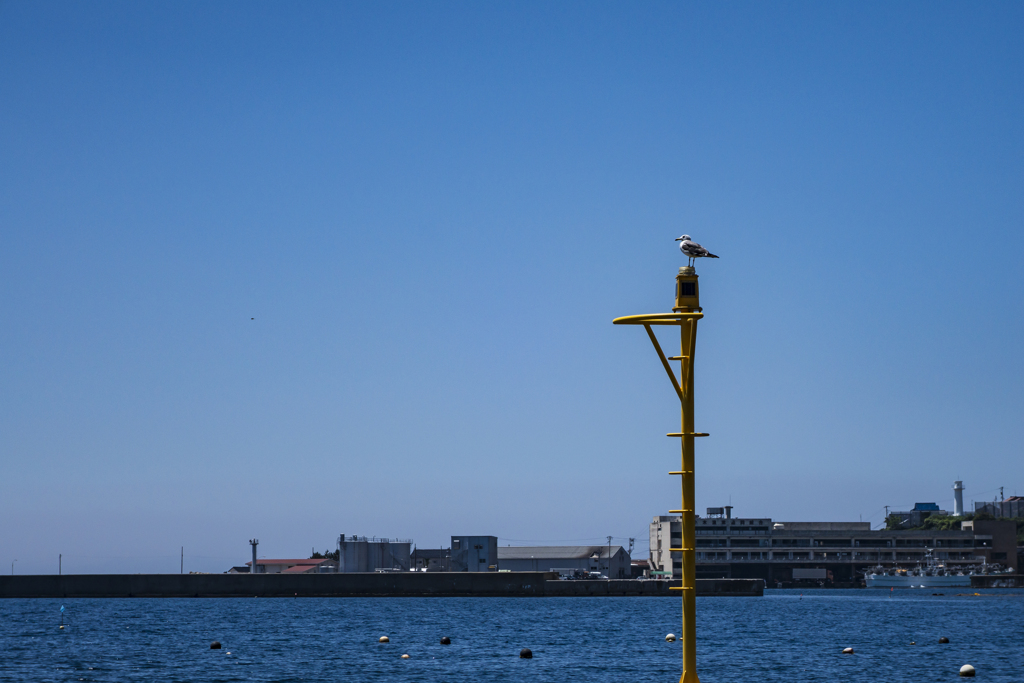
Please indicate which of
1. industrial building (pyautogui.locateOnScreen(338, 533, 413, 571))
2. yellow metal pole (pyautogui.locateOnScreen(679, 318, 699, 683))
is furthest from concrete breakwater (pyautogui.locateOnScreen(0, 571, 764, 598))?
yellow metal pole (pyautogui.locateOnScreen(679, 318, 699, 683))

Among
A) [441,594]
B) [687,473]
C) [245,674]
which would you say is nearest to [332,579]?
[441,594]

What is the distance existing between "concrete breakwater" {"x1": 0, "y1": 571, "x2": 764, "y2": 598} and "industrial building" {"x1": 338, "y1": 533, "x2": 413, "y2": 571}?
723cm

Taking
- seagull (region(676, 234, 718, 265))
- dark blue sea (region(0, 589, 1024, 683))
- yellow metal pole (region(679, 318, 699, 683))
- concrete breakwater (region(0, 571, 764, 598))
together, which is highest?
seagull (region(676, 234, 718, 265))

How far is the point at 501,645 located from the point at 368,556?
9583cm

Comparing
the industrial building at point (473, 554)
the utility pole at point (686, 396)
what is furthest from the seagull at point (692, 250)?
the industrial building at point (473, 554)

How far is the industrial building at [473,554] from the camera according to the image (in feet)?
542

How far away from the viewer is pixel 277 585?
156 meters

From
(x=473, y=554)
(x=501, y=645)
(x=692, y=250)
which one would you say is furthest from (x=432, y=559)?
(x=692, y=250)

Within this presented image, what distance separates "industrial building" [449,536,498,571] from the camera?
165250mm

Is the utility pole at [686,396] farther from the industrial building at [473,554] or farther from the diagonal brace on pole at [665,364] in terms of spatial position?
the industrial building at [473,554]

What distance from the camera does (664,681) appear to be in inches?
1861

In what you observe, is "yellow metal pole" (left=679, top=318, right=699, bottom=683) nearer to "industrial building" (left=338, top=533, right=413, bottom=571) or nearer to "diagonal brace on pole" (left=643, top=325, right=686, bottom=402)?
"diagonal brace on pole" (left=643, top=325, right=686, bottom=402)

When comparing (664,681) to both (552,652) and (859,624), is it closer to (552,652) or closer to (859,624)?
(552,652)

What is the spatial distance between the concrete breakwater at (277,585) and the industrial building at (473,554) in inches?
356
